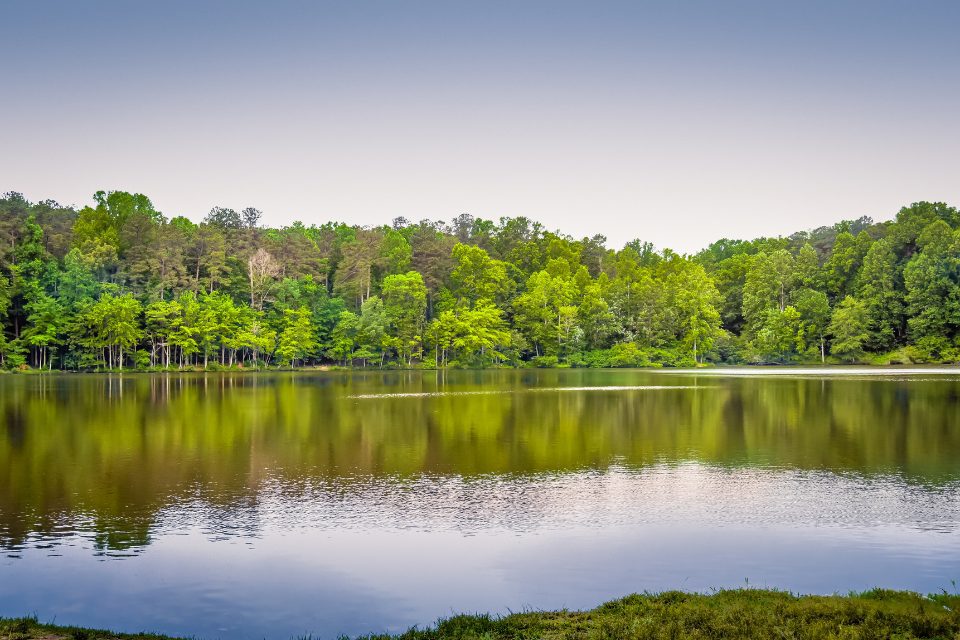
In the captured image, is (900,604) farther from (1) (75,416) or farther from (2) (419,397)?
(2) (419,397)

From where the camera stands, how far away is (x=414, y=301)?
99.3 metres

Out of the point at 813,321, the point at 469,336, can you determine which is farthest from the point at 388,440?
the point at 813,321

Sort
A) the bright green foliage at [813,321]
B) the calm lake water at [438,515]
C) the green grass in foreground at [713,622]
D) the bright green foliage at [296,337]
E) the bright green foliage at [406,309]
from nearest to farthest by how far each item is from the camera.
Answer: the green grass in foreground at [713,622], the calm lake water at [438,515], the bright green foliage at [296,337], the bright green foliage at [813,321], the bright green foliage at [406,309]

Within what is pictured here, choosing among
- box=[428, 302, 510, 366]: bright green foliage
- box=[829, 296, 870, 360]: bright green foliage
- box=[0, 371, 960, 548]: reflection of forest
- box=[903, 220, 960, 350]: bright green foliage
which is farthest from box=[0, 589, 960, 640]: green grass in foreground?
box=[829, 296, 870, 360]: bright green foliage

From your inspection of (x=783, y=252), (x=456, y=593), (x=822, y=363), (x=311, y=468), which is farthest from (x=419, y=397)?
(x=783, y=252)

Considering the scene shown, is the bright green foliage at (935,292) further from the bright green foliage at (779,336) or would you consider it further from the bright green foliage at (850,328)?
the bright green foliage at (779,336)

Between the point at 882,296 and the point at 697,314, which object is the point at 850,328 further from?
the point at 697,314

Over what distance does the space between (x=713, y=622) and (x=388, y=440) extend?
1820cm

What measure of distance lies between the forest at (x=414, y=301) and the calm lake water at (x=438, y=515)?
6174cm

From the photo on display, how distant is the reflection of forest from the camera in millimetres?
16953

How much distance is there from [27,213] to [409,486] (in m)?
101

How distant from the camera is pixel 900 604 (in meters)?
8.42

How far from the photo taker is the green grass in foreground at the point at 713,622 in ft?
24.9

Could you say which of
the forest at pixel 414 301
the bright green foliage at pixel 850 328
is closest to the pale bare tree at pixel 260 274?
the forest at pixel 414 301
